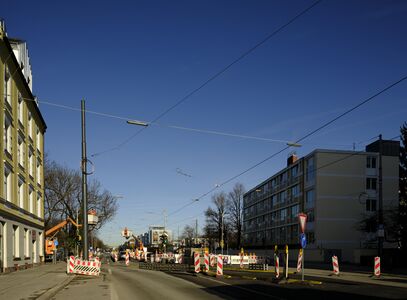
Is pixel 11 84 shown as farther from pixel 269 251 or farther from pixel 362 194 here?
pixel 269 251

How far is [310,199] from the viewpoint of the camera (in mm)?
69938

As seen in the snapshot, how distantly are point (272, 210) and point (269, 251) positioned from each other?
8219 millimetres

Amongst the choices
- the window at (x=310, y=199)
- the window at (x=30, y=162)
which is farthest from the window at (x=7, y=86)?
the window at (x=310, y=199)

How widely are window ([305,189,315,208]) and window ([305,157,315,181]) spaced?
77.1 inches

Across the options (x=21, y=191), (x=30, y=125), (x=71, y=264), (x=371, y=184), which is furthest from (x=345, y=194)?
(x=71, y=264)

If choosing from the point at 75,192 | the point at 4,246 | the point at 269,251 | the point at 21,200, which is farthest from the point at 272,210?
the point at 4,246

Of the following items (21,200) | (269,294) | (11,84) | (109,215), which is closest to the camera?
(269,294)

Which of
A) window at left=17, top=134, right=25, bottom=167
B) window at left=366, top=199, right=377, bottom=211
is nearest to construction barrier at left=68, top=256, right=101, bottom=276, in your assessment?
window at left=17, top=134, right=25, bottom=167

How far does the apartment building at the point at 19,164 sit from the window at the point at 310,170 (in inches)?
1509

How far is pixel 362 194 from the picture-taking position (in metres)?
66.1

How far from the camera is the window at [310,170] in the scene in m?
69.4

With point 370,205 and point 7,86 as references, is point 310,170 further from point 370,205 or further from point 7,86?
point 7,86

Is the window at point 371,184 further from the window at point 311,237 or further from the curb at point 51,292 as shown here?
the curb at point 51,292

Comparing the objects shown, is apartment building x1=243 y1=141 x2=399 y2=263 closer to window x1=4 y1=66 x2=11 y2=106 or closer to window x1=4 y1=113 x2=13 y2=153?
window x1=4 y1=113 x2=13 y2=153
